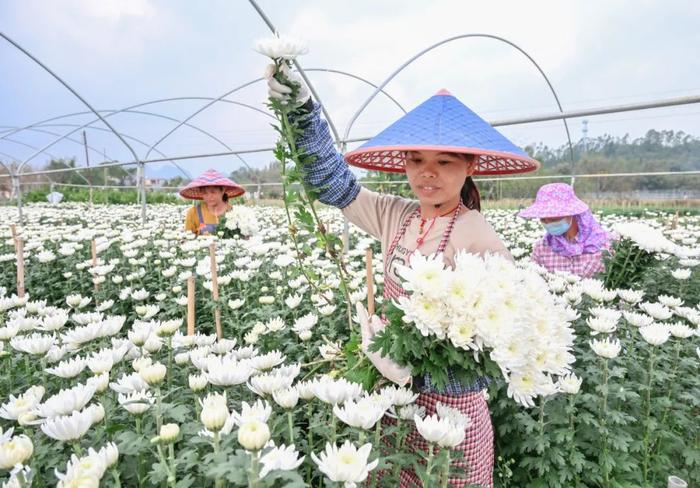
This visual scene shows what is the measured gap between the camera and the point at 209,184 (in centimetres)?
417

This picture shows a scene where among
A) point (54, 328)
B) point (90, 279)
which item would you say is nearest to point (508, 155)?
point (54, 328)

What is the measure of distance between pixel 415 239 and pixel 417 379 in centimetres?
45

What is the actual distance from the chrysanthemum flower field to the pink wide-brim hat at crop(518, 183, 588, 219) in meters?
0.37

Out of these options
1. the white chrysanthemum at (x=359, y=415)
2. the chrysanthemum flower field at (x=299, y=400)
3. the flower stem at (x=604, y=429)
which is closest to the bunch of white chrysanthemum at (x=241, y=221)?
the chrysanthemum flower field at (x=299, y=400)

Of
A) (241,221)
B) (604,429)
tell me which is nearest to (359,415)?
(604,429)

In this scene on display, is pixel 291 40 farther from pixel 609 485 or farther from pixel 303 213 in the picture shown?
pixel 609 485

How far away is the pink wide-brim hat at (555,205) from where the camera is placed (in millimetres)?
2867

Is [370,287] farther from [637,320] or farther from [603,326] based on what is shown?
Result: [637,320]

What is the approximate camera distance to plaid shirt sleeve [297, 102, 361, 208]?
4.54ft

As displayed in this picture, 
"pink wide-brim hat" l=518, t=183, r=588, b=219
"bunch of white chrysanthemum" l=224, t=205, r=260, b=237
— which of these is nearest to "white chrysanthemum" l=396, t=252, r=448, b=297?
"pink wide-brim hat" l=518, t=183, r=588, b=219

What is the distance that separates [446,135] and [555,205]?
2.11m

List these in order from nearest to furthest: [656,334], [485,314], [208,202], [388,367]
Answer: [485,314], [388,367], [656,334], [208,202]

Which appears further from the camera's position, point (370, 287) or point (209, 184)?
point (209, 184)

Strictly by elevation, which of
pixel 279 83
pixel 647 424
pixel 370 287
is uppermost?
pixel 279 83
